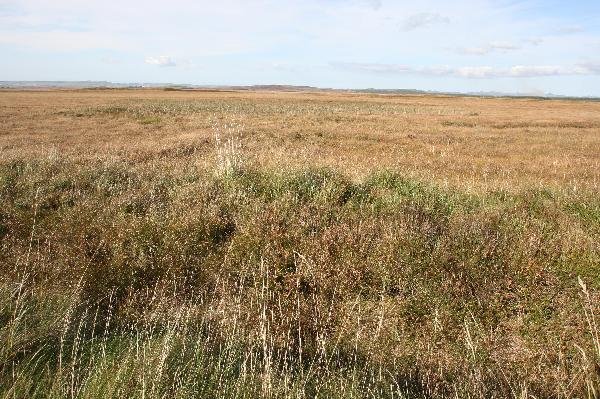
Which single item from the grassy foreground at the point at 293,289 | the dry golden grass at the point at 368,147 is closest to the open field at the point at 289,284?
the grassy foreground at the point at 293,289

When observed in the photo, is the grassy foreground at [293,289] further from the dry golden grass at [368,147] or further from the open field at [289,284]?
the dry golden grass at [368,147]

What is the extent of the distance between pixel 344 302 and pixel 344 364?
1461mm

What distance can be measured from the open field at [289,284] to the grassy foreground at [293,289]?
33 millimetres

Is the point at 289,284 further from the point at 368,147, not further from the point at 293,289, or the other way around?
the point at 368,147

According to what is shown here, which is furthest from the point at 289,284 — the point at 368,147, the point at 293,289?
the point at 368,147

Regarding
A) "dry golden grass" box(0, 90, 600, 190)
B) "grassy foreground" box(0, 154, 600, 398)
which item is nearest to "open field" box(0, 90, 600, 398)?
"grassy foreground" box(0, 154, 600, 398)

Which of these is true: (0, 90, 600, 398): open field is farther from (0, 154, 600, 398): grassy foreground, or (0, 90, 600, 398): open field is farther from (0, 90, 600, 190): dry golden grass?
(0, 90, 600, 190): dry golden grass

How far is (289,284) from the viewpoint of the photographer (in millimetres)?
6520

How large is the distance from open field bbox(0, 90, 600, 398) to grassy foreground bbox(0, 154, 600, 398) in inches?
1.3

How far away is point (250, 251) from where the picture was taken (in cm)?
716

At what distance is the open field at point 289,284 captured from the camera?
165 inches

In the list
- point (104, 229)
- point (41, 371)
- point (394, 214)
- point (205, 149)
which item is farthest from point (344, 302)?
point (205, 149)

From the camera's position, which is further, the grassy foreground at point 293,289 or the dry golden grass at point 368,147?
the dry golden grass at point 368,147

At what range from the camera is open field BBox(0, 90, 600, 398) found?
4.18m
